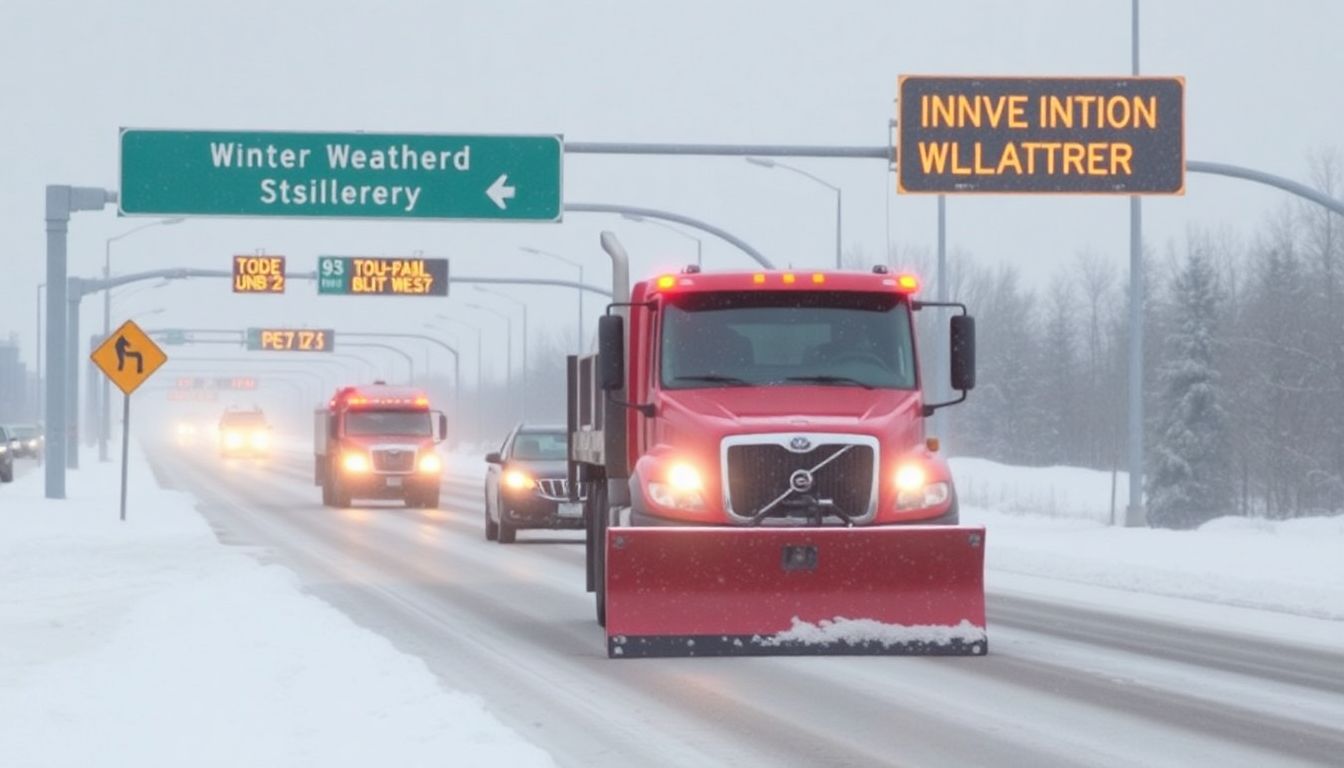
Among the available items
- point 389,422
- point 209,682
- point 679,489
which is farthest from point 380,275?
point 209,682

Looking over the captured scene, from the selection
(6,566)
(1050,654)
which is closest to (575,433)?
(1050,654)

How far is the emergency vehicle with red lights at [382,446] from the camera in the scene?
4716 centimetres

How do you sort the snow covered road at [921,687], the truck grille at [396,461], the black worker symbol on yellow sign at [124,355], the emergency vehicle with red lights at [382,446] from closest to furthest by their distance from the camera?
the snow covered road at [921,687], the black worker symbol on yellow sign at [124,355], the emergency vehicle with red lights at [382,446], the truck grille at [396,461]

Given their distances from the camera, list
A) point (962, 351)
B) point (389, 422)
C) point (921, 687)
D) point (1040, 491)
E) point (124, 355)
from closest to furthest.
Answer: point (921, 687) → point (962, 351) → point (124, 355) → point (389, 422) → point (1040, 491)

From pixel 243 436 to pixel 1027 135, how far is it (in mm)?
84633

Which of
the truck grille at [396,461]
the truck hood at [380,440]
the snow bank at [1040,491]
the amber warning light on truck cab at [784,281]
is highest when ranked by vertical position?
the amber warning light on truck cab at [784,281]

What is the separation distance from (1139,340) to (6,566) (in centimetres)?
1811

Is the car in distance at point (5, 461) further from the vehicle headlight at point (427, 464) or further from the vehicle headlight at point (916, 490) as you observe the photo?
the vehicle headlight at point (916, 490)

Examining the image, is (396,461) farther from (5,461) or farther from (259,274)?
(5,461)

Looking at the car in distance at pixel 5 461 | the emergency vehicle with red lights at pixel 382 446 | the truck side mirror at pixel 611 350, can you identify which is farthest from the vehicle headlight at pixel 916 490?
the car in distance at pixel 5 461

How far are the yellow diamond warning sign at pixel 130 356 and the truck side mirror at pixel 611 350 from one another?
1994cm

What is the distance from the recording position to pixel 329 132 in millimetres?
33750

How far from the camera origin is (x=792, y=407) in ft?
52.0

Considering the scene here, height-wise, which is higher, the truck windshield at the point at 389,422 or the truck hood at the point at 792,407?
the truck hood at the point at 792,407
